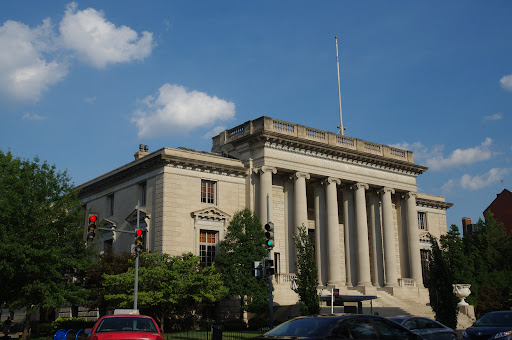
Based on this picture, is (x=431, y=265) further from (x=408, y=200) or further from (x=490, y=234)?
(x=490, y=234)

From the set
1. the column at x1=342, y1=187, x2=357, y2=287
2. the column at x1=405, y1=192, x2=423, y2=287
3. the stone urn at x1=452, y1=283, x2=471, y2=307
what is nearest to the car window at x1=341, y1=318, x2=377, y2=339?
the stone urn at x1=452, y1=283, x2=471, y2=307

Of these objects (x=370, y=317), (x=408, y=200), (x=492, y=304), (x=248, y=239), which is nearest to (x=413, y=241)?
(x=408, y=200)

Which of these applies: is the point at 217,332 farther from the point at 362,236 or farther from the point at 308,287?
the point at 362,236

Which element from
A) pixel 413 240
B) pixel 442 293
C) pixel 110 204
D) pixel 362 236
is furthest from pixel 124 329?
pixel 413 240

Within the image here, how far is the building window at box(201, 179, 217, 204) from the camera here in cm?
4131

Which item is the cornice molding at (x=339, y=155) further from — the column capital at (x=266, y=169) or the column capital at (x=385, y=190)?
the column capital at (x=385, y=190)

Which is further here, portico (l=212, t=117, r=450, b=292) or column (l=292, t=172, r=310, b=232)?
portico (l=212, t=117, r=450, b=292)

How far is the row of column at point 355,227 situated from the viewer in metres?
42.8

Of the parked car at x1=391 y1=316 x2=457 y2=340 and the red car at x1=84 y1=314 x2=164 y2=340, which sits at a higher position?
the red car at x1=84 y1=314 x2=164 y2=340

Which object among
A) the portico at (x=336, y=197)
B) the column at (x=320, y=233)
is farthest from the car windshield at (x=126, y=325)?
the column at (x=320, y=233)

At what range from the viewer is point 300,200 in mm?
42688

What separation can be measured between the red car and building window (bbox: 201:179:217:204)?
82.8 feet

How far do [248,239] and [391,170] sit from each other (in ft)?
59.0

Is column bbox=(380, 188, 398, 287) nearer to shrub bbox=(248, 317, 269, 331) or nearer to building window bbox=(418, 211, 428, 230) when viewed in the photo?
building window bbox=(418, 211, 428, 230)
